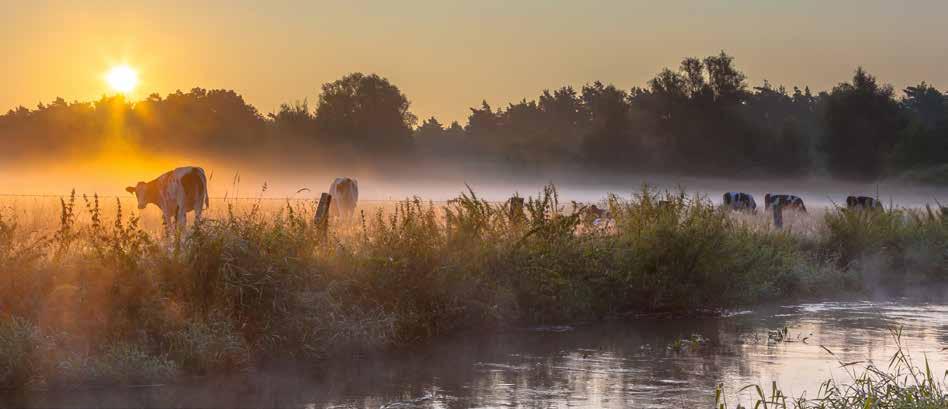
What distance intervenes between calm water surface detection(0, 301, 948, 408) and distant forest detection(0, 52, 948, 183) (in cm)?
4969

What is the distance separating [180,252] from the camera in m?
12.2

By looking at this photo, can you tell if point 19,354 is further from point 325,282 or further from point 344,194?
A: point 344,194

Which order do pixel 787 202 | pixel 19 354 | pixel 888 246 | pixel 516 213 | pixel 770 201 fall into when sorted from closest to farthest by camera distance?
pixel 19 354 → pixel 516 213 → pixel 888 246 → pixel 787 202 → pixel 770 201

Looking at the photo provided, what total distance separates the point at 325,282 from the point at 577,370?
2.73 m

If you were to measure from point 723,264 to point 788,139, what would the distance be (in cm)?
5146

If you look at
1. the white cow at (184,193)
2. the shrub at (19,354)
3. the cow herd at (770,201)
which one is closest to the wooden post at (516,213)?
the shrub at (19,354)

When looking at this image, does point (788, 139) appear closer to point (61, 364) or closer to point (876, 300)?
point (876, 300)

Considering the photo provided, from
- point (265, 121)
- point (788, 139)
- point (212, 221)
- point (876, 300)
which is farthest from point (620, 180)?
point (212, 221)

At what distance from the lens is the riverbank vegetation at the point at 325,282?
1130 cm

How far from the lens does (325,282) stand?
12836 mm

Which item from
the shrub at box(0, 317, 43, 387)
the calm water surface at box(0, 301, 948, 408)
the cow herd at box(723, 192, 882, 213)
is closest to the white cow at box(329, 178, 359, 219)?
the cow herd at box(723, 192, 882, 213)

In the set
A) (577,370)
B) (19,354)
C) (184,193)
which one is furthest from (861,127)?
(19,354)

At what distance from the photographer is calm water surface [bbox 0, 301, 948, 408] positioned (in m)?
10.6

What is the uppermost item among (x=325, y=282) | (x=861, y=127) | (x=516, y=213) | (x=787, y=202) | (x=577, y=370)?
(x=861, y=127)
